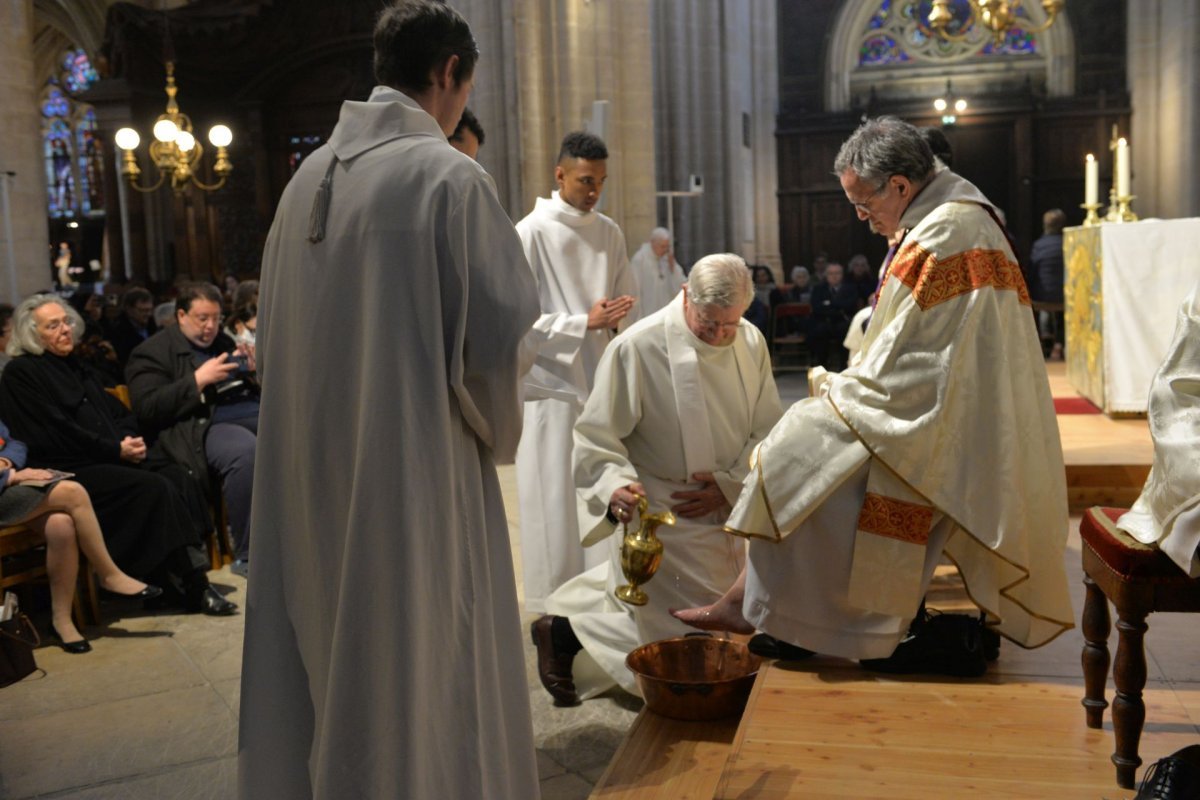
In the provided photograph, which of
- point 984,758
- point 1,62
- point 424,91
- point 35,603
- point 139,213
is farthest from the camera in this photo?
point 139,213

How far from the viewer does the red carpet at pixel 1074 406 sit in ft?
25.0

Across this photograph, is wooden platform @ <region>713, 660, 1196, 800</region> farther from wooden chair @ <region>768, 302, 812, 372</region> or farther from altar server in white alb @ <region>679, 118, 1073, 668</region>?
wooden chair @ <region>768, 302, 812, 372</region>

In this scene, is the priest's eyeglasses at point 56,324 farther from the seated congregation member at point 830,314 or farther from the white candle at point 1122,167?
the seated congregation member at point 830,314

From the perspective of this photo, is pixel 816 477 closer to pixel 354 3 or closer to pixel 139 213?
pixel 354 3

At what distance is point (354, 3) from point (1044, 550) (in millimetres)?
13190

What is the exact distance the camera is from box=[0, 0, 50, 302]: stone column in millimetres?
8805

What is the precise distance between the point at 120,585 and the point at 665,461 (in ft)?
8.45

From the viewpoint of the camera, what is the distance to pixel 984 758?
9.45ft

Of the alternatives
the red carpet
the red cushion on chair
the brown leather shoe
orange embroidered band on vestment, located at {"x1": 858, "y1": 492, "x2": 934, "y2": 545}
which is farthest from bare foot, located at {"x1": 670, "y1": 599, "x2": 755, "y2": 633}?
the red carpet

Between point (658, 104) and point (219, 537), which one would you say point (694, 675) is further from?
point (658, 104)

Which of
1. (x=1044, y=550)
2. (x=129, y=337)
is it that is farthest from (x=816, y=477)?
(x=129, y=337)

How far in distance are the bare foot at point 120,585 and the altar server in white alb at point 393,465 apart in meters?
3.03

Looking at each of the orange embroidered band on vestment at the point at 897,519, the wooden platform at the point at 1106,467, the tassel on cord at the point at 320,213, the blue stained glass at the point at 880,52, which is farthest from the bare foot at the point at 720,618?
the blue stained glass at the point at 880,52

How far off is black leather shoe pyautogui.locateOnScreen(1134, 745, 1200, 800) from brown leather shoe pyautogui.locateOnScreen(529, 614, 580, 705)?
2.09 metres
